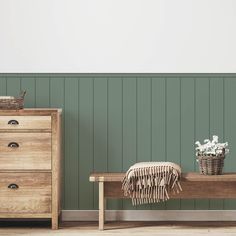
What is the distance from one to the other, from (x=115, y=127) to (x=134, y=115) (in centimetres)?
20

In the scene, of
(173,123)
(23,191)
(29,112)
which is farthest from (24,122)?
(173,123)

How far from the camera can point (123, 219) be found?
620cm

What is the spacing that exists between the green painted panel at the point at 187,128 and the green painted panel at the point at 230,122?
301mm

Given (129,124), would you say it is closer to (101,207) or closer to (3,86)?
(101,207)

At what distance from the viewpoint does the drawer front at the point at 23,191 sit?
574 cm

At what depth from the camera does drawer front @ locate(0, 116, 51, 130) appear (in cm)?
574

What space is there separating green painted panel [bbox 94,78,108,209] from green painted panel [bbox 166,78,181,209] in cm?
56

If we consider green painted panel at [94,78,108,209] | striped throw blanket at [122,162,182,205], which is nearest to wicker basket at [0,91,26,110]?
green painted panel at [94,78,108,209]

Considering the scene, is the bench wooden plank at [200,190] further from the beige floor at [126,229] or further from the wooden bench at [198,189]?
the beige floor at [126,229]

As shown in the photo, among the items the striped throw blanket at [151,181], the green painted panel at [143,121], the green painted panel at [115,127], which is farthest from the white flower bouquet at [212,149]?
the green painted panel at [115,127]
